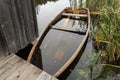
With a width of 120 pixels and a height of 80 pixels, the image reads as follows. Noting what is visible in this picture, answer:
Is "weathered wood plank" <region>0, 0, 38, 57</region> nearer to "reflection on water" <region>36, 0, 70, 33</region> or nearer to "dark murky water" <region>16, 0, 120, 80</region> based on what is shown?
"dark murky water" <region>16, 0, 120, 80</region>

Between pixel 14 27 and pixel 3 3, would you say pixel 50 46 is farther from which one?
pixel 3 3

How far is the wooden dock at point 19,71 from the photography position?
2420mm

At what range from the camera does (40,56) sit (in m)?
3.72

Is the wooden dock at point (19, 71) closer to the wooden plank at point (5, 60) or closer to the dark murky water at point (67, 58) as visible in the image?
the wooden plank at point (5, 60)

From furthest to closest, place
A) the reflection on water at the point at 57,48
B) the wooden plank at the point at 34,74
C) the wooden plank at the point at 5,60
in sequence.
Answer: the reflection on water at the point at 57,48 → the wooden plank at the point at 5,60 → the wooden plank at the point at 34,74

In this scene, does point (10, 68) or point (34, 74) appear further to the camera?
point (10, 68)

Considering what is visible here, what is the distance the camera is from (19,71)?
254 cm

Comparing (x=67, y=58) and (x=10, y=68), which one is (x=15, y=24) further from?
(x=67, y=58)

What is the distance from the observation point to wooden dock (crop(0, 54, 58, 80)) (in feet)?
7.94

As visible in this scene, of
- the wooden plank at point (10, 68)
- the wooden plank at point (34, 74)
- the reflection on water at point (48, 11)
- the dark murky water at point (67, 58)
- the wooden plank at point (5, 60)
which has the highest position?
the reflection on water at point (48, 11)

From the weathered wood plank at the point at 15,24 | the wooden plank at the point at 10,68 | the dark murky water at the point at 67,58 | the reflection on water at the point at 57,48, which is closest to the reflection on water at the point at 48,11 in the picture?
the dark murky water at the point at 67,58

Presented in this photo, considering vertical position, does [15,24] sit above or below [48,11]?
above

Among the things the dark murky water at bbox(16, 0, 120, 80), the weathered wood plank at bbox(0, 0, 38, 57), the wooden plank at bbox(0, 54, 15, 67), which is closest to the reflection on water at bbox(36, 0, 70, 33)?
the dark murky water at bbox(16, 0, 120, 80)

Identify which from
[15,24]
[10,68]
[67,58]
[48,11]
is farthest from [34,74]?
[48,11]
